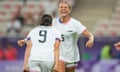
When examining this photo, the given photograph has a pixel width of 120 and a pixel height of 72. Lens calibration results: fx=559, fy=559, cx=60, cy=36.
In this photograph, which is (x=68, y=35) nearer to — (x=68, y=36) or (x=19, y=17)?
(x=68, y=36)

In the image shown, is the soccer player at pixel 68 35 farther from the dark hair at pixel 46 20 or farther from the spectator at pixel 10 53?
the spectator at pixel 10 53

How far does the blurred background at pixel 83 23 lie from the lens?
15195mm

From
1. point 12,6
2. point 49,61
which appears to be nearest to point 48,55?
point 49,61

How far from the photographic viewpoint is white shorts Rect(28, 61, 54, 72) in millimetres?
8625

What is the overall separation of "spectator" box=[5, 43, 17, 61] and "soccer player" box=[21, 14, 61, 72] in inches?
291

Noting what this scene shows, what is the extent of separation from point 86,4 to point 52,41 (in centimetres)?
1301

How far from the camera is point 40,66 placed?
8688 mm

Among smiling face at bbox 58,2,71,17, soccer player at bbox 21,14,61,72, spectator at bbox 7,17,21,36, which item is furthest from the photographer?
spectator at bbox 7,17,21,36

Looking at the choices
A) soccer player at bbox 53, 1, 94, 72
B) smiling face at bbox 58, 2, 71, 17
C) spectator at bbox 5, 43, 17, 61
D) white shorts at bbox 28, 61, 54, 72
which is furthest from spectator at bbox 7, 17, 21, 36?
white shorts at bbox 28, 61, 54, 72

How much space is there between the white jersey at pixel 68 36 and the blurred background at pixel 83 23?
517 centimetres

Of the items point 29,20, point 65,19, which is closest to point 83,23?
point 29,20

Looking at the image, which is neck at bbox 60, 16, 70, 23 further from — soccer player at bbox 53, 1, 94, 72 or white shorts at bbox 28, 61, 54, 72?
white shorts at bbox 28, 61, 54, 72

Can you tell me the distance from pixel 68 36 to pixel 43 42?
43.5 inches

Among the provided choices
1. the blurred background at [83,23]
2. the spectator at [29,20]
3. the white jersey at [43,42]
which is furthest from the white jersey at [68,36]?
the spectator at [29,20]
